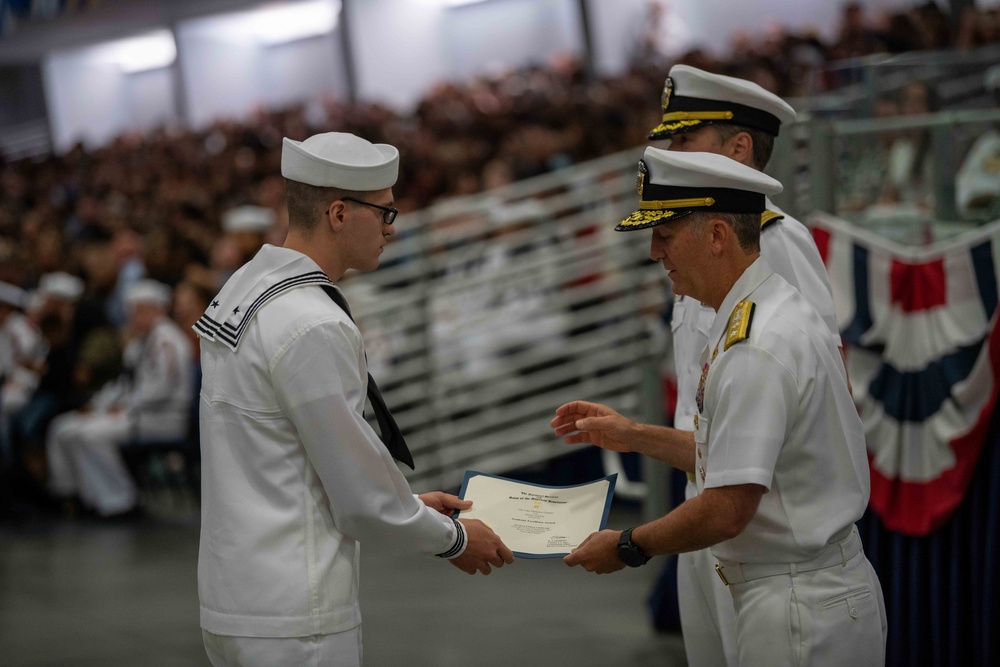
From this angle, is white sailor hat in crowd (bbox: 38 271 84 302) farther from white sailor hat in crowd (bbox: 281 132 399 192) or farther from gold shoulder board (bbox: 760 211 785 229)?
gold shoulder board (bbox: 760 211 785 229)

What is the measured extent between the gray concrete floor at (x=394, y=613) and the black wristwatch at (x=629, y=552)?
6.86 feet

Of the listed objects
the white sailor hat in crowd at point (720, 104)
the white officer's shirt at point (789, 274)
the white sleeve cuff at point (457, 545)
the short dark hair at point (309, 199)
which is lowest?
the white sleeve cuff at point (457, 545)

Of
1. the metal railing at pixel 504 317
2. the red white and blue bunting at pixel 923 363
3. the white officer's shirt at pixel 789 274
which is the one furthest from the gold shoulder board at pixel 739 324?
the metal railing at pixel 504 317

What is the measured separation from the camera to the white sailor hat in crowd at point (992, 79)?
14.2 feet

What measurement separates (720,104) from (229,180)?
10.1m

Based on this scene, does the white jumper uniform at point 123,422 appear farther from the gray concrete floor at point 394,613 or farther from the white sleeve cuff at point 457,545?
the white sleeve cuff at point 457,545

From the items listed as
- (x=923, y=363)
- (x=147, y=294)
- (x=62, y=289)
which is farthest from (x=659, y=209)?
(x=62, y=289)

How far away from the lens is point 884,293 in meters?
3.55

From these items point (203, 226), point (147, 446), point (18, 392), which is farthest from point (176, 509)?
point (203, 226)

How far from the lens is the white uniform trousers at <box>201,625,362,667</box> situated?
1.94 m

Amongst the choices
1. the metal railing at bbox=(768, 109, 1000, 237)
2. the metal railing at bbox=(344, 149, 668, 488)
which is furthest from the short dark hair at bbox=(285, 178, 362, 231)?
the metal railing at bbox=(344, 149, 668, 488)

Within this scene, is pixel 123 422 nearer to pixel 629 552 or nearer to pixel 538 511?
pixel 538 511

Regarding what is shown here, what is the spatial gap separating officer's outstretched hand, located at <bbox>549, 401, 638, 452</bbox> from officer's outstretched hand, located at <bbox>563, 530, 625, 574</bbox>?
31cm

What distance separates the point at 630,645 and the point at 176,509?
159 inches
